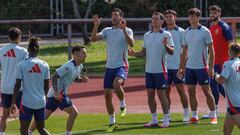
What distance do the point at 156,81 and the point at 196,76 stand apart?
0.83 meters

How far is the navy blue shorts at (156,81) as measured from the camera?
14531 millimetres

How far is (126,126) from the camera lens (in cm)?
1492

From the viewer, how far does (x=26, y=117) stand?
11828 mm

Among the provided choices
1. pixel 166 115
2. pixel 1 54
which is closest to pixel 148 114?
pixel 166 115

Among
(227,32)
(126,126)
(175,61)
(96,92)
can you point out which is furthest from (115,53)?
(96,92)

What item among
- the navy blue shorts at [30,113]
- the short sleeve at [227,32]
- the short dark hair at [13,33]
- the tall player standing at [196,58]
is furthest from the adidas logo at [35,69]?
the short sleeve at [227,32]

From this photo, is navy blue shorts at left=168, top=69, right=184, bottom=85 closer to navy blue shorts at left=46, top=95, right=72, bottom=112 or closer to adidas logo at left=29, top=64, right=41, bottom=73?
navy blue shorts at left=46, top=95, right=72, bottom=112

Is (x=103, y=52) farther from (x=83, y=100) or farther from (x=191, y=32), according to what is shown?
(x=191, y=32)

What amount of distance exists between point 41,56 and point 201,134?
572 inches

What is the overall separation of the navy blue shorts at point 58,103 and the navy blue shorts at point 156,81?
212cm

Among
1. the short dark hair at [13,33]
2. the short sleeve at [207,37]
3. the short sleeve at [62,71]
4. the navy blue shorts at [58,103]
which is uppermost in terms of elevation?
the short dark hair at [13,33]

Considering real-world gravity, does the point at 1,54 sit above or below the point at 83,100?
above

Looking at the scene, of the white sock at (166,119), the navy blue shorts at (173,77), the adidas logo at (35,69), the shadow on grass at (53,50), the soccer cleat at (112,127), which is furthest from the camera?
the shadow on grass at (53,50)

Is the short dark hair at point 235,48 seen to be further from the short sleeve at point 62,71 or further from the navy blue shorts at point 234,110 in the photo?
the short sleeve at point 62,71
